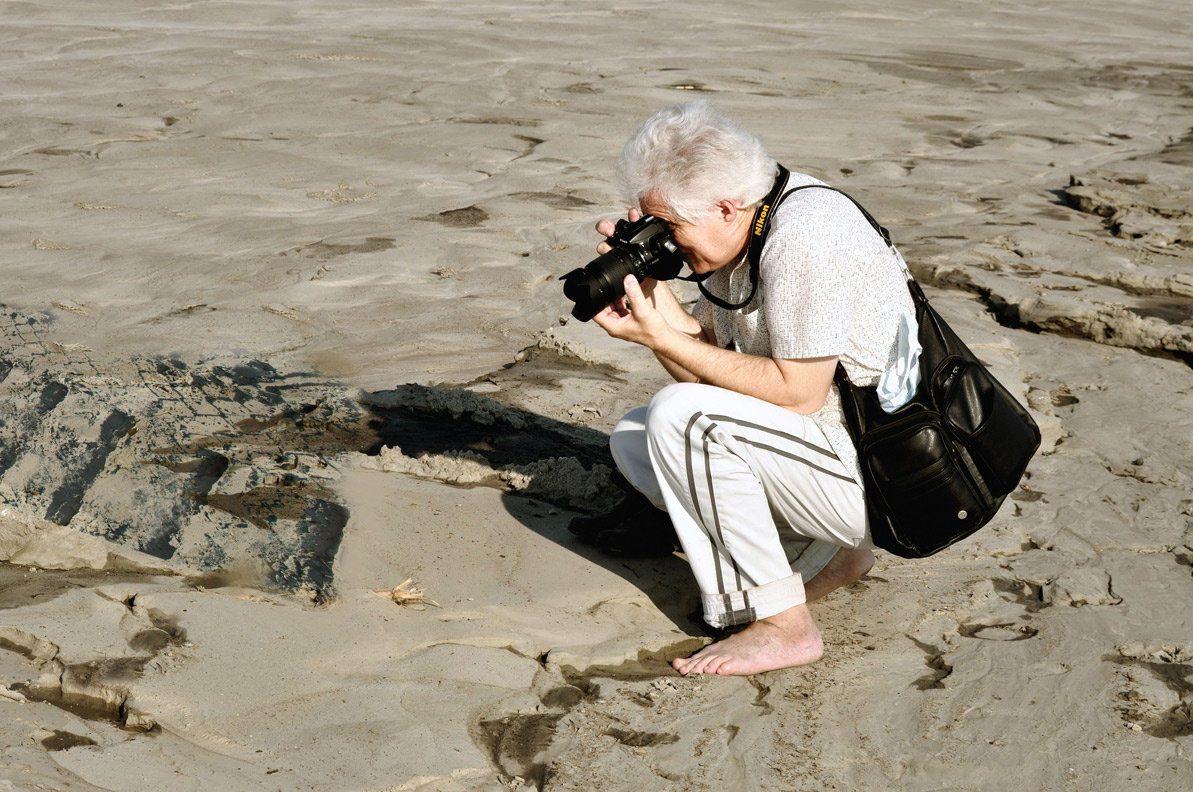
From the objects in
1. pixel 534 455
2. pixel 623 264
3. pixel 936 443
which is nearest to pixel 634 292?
pixel 623 264

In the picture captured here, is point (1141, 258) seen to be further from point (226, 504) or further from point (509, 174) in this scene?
point (226, 504)

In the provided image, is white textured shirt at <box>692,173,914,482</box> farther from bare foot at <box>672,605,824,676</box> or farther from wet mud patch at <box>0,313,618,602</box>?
A: wet mud patch at <box>0,313,618,602</box>

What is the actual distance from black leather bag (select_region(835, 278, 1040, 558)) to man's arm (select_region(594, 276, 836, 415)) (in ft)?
0.32

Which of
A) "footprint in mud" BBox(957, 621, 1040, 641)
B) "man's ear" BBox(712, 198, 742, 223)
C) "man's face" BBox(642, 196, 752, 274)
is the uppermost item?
"man's ear" BBox(712, 198, 742, 223)

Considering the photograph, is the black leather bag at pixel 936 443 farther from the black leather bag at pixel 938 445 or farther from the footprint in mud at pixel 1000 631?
the footprint in mud at pixel 1000 631

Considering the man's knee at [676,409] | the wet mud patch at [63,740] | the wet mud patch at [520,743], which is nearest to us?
the wet mud patch at [63,740]

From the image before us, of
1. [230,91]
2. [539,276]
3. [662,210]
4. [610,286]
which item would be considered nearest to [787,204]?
[662,210]

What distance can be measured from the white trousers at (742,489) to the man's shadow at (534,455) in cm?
24

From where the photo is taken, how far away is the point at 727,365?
7.07 feet

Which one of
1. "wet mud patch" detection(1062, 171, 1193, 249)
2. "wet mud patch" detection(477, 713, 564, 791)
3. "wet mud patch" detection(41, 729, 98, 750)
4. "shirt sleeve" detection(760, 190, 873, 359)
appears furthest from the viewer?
"wet mud patch" detection(1062, 171, 1193, 249)

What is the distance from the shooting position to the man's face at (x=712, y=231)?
2.13m

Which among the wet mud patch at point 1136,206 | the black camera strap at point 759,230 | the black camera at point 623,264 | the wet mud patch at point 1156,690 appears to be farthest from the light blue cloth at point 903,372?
the wet mud patch at point 1136,206

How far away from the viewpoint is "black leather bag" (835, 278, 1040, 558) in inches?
82.4

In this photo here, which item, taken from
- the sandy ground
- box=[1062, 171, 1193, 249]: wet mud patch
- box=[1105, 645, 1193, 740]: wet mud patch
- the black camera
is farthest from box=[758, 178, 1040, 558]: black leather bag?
box=[1062, 171, 1193, 249]: wet mud patch
